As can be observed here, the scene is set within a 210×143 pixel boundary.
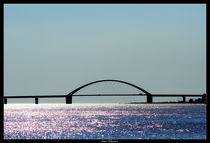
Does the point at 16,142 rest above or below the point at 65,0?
below

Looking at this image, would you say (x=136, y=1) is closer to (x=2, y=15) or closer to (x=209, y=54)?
(x=209, y=54)

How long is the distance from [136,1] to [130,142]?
3331 millimetres

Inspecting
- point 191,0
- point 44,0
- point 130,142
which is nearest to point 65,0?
point 44,0

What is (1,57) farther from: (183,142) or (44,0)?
(183,142)

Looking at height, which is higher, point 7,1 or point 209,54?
point 7,1

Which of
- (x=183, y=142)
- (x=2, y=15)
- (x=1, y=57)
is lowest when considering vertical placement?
(x=183, y=142)

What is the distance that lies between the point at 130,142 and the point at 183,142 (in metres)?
1.31

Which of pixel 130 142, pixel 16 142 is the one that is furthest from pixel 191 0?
pixel 16 142

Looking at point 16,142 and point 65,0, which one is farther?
point 16,142

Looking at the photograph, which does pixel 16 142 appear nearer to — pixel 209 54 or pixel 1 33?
pixel 1 33

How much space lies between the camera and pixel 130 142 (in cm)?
1073

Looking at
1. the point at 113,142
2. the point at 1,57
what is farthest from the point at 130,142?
the point at 1,57

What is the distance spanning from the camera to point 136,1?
10359 mm

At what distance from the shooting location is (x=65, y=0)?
10.5 metres
